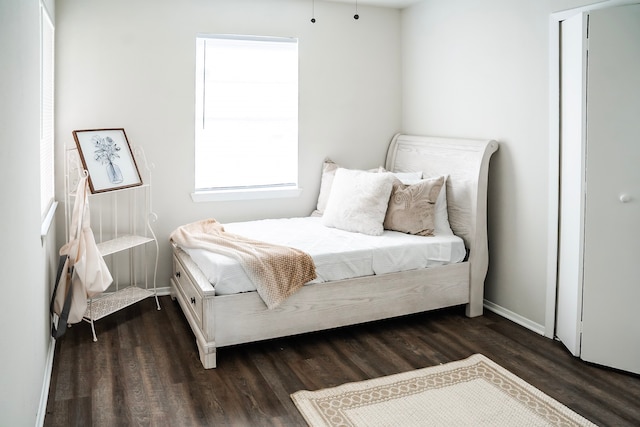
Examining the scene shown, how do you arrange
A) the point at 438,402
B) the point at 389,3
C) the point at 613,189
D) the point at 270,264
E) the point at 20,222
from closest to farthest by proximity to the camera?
the point at 20,222 → the point at 438,402 → the point at 613,189 → the point at 270,264 → the point at 389,3

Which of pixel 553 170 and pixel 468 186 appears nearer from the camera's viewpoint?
pixel 553 170

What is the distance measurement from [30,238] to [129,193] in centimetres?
186

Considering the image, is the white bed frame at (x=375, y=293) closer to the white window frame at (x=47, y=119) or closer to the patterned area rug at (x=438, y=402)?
the patterned area rug at (x=438, y=402)

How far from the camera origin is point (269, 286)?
3.26m

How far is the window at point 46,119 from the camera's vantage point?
127 inches

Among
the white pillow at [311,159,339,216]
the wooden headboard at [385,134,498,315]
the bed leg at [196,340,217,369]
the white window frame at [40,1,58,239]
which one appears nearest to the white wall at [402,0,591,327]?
the wooden headboard at [385,134,498,315]

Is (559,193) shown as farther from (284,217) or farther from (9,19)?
(9,19)

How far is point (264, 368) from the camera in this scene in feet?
10.4

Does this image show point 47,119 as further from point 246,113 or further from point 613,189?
point 613,189

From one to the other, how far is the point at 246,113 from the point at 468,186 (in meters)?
1.85

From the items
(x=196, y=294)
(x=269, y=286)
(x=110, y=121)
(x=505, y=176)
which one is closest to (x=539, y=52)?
(x=505, y=176)

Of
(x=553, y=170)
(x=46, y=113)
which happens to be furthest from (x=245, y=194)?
(x=553, y=170)

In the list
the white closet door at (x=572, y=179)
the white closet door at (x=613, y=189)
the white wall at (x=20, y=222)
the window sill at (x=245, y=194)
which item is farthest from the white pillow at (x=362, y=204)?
the white wall at (x=20, y=222)

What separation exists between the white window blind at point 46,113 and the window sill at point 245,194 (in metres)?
1.05
